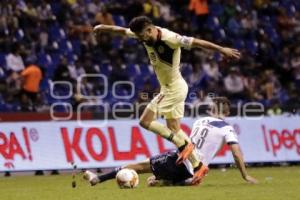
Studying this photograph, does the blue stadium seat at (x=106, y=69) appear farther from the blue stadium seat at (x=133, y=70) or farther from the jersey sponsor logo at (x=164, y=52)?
the jersey sponsor logo at (x=164, y=52)

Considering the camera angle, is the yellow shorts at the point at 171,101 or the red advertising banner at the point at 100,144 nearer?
the yellow shorts at the point at 171,101

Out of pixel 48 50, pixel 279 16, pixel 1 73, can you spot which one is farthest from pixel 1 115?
pixel 279 16

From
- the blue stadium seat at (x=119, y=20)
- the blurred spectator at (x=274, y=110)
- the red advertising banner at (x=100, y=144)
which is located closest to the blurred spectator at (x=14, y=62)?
the red advertising banner at (x=100, y=144)

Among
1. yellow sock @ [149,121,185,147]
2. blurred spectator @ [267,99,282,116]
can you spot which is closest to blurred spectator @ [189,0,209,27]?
blurred spectator @ [267,99,282,116]

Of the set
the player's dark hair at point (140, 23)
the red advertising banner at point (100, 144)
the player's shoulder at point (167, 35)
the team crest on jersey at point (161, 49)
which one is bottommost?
the red advertising banner at point (100, 144)

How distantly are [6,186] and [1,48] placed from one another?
8.77m

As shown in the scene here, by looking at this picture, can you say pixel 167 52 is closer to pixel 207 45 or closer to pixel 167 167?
pixel 207 45

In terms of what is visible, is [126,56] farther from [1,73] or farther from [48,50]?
[1,73]

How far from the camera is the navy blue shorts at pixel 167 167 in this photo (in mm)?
13219

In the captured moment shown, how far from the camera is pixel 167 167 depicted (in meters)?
13.2

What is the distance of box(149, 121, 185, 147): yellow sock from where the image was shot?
13375 millimetres

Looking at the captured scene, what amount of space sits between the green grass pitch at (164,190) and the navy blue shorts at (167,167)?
12.0 inches

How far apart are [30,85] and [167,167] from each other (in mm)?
9483

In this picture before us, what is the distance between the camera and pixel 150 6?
88.9 feet
